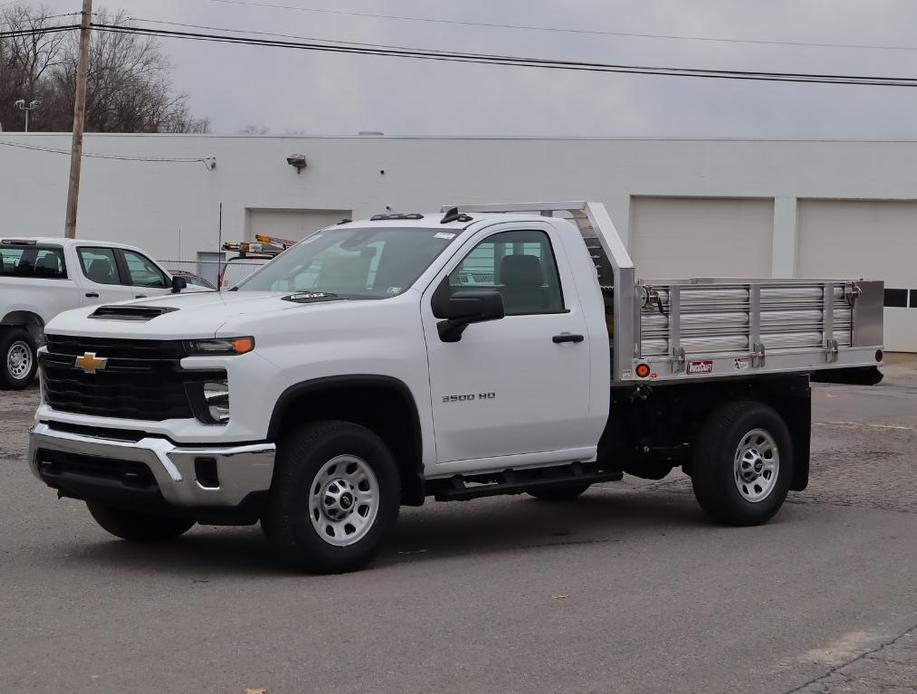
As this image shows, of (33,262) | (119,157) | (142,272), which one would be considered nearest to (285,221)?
(119,157)

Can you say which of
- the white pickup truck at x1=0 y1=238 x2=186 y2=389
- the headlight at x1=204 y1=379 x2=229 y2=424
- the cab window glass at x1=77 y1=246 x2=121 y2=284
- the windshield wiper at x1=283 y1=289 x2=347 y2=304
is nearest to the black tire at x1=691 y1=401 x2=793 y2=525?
the windshield wiper at x1=283 y1=289 x2=347 y2=304

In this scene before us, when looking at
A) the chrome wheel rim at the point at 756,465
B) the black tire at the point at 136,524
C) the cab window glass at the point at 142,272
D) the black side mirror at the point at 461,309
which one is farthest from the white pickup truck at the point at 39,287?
the black side mirror at the point at 461,309

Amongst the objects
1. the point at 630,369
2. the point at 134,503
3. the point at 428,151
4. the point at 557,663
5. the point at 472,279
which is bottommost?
the point at 557,663

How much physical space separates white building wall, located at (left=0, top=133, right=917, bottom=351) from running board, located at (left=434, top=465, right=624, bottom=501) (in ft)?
83.8

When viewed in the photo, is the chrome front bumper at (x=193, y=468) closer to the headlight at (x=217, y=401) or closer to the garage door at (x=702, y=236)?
the headlight at (x=217, y=401)

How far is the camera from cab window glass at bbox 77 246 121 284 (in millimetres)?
18844

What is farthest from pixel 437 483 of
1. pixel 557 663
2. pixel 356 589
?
pixel 557 663

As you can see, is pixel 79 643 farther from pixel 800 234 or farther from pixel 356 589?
pixel 800 234

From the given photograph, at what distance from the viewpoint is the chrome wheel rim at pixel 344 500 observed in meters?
7.51

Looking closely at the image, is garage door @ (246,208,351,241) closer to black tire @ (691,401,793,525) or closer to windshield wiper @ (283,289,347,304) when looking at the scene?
black tire @ (691,401,793,525)

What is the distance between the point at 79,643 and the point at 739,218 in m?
29.9

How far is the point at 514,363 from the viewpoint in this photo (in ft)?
27.4

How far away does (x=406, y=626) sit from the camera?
255 inches

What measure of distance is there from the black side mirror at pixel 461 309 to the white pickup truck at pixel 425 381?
0.01 metres
